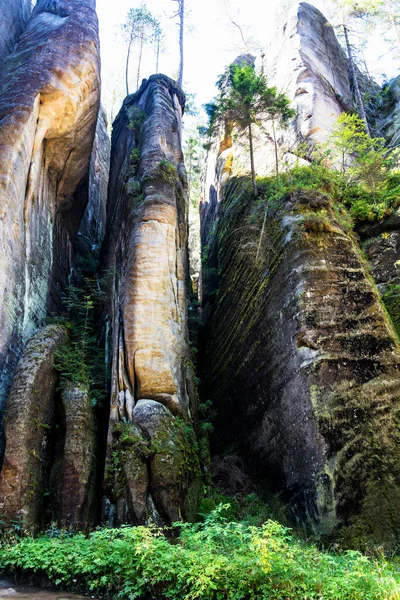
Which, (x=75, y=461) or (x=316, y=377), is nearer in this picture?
(x=316, y=377)

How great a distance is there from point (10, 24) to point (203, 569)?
19873 millimetres

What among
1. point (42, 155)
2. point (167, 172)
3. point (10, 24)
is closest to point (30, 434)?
point (167, 172)

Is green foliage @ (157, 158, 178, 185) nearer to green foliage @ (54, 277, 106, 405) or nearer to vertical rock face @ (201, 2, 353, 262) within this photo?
green foliage @ (54, 277, 106, 405)

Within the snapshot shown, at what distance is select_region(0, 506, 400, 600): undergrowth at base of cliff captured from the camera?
5180mm

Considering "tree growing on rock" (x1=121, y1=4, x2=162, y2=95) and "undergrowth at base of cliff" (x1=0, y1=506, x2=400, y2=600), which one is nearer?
"undergrowth at base of cliff" (x1=0, y1=506, x2=400, y2=600)

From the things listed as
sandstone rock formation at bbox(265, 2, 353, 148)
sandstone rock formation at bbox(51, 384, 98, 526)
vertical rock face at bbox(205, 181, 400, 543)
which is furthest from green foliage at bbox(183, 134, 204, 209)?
sandstone rock formation at bbox(51, 384, 98, 526)

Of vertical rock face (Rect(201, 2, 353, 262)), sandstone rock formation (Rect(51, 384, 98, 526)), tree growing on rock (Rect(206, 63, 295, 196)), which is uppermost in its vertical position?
vertical rock face (Rect(201, 2, 353, 262))

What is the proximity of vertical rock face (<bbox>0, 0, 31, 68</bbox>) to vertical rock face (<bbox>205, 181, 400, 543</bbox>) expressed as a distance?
11747 mm

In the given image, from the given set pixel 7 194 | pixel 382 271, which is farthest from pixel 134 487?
pixel 382 271

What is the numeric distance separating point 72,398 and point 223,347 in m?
5.27

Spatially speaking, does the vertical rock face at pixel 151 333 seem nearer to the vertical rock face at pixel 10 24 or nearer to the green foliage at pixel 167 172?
the green foliage at pixel 167 172

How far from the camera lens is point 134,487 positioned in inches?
351

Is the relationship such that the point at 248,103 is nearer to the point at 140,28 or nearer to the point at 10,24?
the point at 10,24

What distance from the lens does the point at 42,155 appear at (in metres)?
14.3
